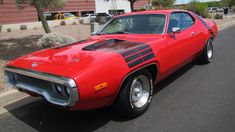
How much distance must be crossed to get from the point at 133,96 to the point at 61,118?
3.66 feet

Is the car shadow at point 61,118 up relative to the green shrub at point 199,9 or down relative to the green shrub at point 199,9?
down

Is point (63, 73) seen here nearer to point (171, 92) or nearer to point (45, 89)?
point (45, 89)

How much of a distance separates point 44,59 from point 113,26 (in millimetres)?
2126

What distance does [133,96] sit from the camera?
4027 millimetres

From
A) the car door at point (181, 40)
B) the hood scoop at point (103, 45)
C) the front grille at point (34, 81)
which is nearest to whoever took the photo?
the front grille at point (34, 81)

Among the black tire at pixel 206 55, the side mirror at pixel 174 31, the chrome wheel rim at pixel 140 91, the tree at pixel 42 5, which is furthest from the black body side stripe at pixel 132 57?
the tree at pixel 42 5

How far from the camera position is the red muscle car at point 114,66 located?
3318 mm

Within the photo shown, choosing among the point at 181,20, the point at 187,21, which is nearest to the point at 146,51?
the point at 181,20

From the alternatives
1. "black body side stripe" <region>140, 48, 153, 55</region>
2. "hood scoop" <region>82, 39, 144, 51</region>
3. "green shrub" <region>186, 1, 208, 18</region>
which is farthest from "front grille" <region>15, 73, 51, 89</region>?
"green shrub" <region>186, 1, 208, 18</region>

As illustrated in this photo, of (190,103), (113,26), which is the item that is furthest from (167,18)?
(190,103)

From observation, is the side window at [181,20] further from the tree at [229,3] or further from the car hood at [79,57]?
the tree at [229,3]

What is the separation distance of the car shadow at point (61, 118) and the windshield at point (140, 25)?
1.57 meters

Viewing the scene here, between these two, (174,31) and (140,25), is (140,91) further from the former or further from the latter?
(140,25)

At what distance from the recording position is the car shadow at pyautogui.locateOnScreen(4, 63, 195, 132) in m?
3.89
